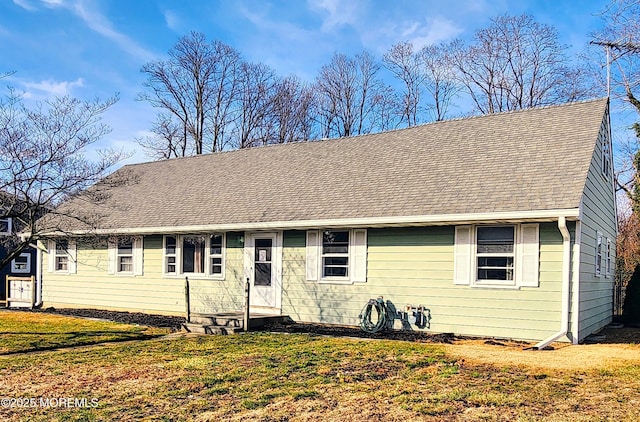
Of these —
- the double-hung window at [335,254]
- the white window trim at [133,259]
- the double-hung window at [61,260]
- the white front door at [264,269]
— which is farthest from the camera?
the double-hung window at [61,260]

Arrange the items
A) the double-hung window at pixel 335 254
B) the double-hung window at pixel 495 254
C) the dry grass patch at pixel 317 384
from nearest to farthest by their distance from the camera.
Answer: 1. the dry grass patch at pixel 317 384
2. the double-hung window at pixel 495 254
3. the double-hung window at pixel 335 254

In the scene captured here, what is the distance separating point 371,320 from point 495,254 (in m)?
2.96

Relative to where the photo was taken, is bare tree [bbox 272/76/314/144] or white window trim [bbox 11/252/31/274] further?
bare tree [bbox 272/76/314/144]

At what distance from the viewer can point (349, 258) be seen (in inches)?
509

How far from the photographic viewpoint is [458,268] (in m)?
11.4

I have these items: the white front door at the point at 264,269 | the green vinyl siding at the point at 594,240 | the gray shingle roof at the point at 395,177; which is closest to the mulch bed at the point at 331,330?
the green vinyl siding at the point at 594,240

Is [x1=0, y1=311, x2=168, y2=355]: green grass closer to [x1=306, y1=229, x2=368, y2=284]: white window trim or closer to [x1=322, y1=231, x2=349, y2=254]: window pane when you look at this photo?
[x1=306, y1=229, x2=368, y2=284]: white window trim

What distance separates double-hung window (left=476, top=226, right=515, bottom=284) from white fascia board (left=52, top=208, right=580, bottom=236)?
0.36 m

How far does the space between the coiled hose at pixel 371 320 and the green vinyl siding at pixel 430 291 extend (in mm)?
302

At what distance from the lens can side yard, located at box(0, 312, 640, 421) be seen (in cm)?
582

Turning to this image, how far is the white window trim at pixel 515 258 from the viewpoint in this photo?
421 inches


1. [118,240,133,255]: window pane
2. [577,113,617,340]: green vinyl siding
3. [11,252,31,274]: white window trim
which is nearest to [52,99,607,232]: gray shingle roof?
[118,240,133,255]: window pane

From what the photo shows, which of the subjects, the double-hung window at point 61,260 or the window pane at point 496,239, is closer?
the window pane at point 496,239

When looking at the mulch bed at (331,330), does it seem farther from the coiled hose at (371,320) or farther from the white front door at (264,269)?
the white front door at (264,269)
